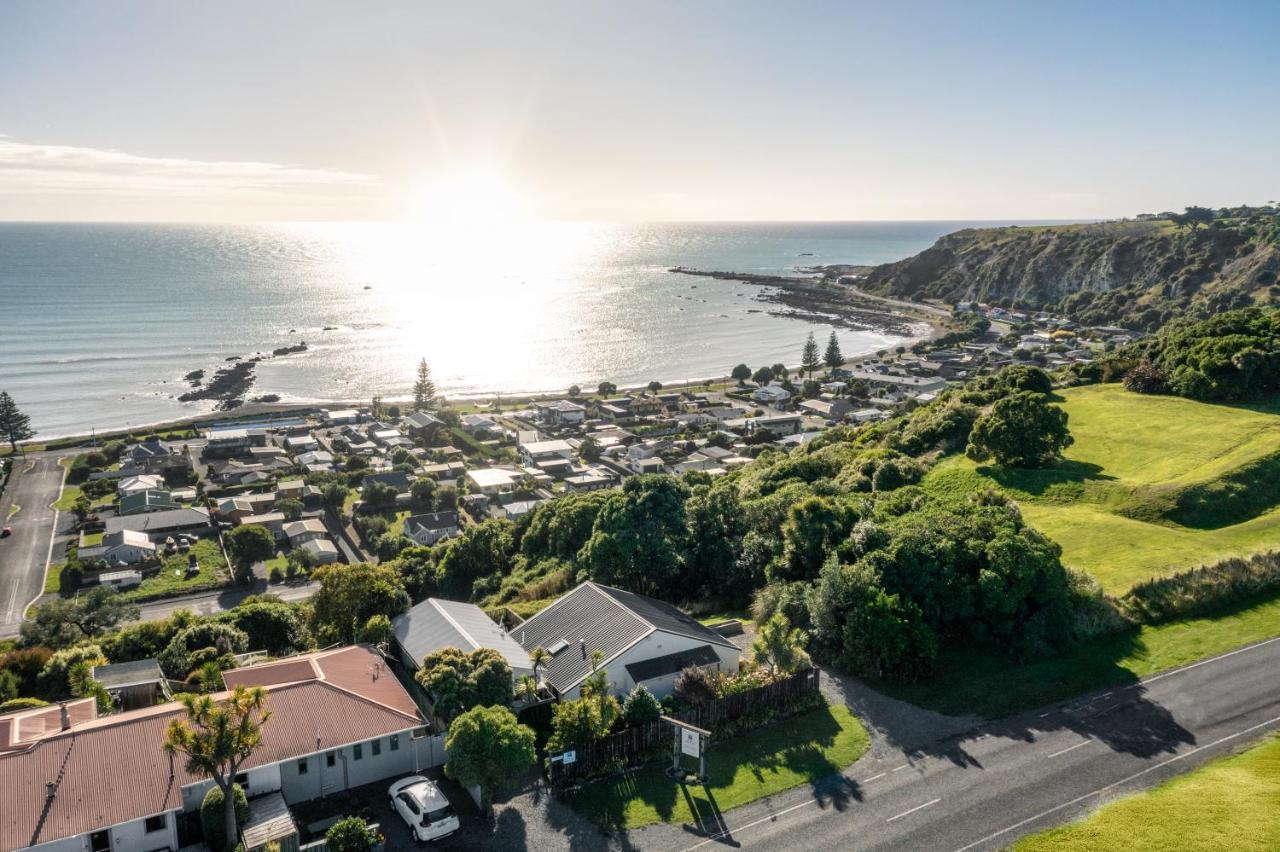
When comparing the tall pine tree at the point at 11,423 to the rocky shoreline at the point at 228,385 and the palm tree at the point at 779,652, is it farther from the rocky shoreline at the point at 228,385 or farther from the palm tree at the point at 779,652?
the palm tree at the point at 779,652

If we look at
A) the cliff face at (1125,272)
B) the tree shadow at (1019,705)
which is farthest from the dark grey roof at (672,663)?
the cliff face at (1125,272)

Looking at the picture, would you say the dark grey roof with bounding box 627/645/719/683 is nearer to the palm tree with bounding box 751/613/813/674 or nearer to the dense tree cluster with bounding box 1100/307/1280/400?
the palm tree with bounding box 751/613/813/674

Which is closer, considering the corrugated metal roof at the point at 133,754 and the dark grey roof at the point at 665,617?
the corrugated metal roof at the point at 133,754

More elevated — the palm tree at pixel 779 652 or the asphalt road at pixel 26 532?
the palm tree at pixel 779 652

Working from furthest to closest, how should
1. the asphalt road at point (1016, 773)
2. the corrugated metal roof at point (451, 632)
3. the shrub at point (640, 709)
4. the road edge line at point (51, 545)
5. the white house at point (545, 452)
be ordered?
the white house at point (545, 452), the road edge line at point (51, 545), the corrugated metal roof at point (451, 632), the shrub at point (640, 709), the asphalt road at point (1016, 773)

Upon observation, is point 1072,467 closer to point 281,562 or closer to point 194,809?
point 194,809

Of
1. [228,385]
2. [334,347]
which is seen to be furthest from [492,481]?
[334,347]

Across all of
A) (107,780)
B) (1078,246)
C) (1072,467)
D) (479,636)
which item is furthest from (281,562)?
(1078,246)

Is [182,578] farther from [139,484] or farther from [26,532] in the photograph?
[139,484]
